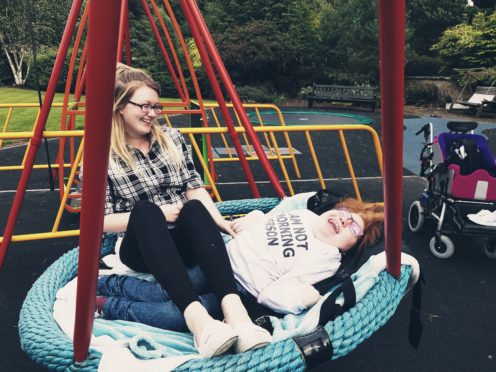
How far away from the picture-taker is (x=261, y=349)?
4.03 ft

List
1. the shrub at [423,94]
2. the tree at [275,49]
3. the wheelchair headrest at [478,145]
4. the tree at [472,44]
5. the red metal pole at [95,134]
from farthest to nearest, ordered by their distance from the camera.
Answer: the tree at [275,49] → the shrub at [423,94] → the tree at [472,44] → the wheelchair headrest at [478,145] → the red metal pole at [95,134]

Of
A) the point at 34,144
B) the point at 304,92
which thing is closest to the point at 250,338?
the point at 34,144

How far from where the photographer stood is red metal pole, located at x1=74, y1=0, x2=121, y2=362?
2.29ft

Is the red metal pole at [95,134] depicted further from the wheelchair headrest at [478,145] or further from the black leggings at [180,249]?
the wheelchair headrest at [478,145]

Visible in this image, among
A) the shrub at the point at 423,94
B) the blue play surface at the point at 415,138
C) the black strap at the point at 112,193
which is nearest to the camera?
the black strap at the point at 112,193

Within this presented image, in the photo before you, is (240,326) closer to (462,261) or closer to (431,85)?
(462,261)

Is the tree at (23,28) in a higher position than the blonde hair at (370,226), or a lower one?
higher

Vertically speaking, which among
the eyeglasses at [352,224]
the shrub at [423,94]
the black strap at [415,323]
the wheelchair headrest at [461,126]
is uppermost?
the eyeglasses at [352,224]

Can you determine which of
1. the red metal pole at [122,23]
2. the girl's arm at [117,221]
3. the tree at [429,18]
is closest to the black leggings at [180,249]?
the girl's arm at [117,221]

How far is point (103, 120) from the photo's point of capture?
2.52 ft

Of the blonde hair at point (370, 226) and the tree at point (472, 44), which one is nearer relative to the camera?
the blonde hair at point (370, 226)

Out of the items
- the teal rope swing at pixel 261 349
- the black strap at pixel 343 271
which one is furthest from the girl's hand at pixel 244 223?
the teal rope swing at pixel 261 349

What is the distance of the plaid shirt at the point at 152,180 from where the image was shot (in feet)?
6.45

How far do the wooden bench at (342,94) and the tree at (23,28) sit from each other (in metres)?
10.3
